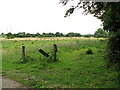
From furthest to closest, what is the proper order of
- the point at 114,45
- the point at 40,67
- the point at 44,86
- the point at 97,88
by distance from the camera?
the point at 40,67 < the point at 114,45 < the point at 44,86 < the point at 97,88

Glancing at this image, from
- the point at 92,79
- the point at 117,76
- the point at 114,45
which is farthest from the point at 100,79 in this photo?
the point at 114,45

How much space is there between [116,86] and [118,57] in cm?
185

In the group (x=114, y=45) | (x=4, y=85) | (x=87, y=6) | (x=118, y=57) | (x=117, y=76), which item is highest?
(x=87, y=6)

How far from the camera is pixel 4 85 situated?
5.79 meters

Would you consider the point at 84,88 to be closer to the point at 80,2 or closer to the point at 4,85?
the point at 4,85

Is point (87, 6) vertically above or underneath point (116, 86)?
above

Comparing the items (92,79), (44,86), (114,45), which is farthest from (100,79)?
(44,86)

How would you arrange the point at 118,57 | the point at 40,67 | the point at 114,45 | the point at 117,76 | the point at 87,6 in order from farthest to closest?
the point at 40,67
the point at 87,6
the point at 114,45
the point at 118,57
the point at 117,76

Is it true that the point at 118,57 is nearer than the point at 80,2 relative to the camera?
Yes

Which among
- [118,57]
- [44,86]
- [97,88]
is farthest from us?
[118,57]

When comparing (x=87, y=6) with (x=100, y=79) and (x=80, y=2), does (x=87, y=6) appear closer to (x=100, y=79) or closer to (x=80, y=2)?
(x=80, y=2)

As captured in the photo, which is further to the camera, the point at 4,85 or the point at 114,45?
the point at 114,45

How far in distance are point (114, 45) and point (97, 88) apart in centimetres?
322

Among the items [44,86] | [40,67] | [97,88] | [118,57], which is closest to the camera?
[97,88]
